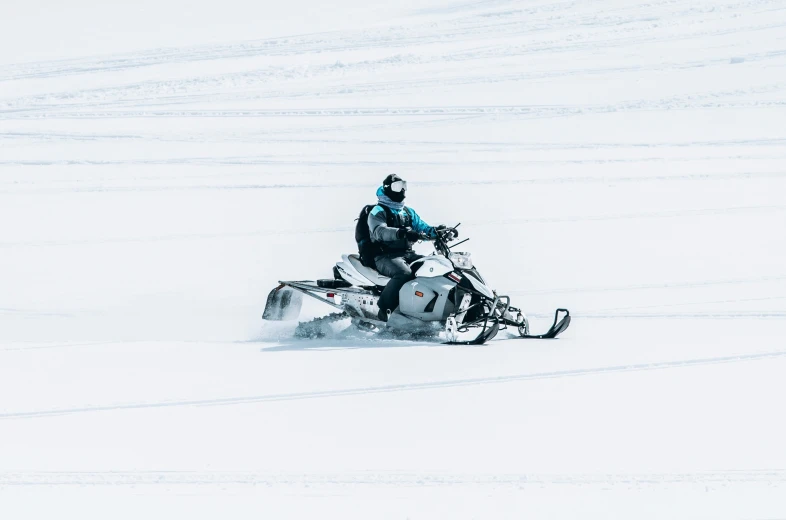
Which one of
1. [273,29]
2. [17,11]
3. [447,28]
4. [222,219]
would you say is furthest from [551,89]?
[17,11]

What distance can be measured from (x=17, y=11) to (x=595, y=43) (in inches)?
839

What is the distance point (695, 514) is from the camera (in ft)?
15.0

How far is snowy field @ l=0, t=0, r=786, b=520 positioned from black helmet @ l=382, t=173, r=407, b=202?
44.9 inches

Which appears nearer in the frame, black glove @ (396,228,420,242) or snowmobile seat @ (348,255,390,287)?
black glove @ (396,228,420,242)

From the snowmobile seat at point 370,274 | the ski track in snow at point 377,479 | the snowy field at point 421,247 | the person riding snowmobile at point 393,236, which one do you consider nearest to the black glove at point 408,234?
the person riding snowmobile at point 393,236

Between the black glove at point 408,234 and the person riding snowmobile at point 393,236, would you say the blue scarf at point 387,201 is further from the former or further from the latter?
the black glove at point 408,234

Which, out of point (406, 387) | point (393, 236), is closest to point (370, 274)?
point (393, 236)

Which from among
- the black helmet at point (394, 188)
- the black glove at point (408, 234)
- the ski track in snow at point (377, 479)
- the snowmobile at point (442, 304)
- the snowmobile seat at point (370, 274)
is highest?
the black helmet at point (394, 188)

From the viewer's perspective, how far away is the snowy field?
201 inches

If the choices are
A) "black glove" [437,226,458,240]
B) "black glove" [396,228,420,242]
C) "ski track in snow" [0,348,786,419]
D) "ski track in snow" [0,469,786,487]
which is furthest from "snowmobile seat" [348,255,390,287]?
"ski track in snow" [0,469,786,487]

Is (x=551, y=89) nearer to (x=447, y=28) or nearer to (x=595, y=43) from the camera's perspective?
(x=595, y=43)

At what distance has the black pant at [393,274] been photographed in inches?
340

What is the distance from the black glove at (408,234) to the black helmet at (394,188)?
0.29 meters

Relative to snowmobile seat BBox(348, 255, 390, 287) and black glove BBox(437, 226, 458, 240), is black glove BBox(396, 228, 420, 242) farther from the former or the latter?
snowmobile seat BBox(348, 255, 390, 287)
